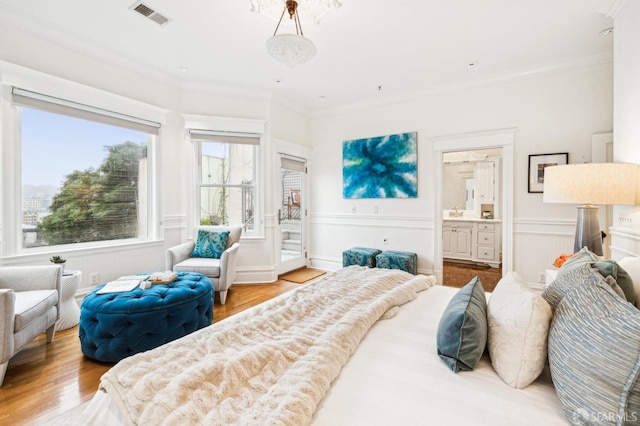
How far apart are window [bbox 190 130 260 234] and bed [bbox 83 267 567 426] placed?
3.19 m

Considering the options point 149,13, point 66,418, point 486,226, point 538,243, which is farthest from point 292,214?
point 66,418

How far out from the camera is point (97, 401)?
94 centimetres

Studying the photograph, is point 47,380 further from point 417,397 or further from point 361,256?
point 361,256

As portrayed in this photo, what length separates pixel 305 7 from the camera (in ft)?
7.45

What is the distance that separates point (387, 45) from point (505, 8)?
1.05m

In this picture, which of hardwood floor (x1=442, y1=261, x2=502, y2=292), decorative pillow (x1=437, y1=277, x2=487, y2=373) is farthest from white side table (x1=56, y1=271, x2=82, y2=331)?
hardwood floor (x1=442, y1=261, x2=502, y2=292)

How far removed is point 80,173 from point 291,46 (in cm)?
280

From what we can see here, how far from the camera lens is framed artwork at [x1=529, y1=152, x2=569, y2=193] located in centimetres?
348

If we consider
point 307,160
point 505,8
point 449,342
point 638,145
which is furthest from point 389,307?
point 307,160

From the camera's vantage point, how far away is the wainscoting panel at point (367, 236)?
432cm

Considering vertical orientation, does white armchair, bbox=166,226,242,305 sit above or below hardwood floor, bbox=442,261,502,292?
above

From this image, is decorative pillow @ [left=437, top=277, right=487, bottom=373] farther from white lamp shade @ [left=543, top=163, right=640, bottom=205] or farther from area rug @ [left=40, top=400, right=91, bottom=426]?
area rug @ [left=40, top=400, right=91, bottom=426]

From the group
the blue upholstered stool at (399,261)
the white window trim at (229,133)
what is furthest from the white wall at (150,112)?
the blue upholstered stool at (399,261)

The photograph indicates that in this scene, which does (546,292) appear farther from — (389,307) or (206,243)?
(206,243)
